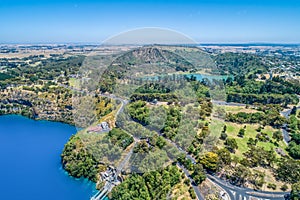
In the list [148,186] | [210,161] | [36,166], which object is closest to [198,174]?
[210,161]

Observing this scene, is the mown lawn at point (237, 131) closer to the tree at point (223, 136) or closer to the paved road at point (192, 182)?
the tree at point (223, 136)

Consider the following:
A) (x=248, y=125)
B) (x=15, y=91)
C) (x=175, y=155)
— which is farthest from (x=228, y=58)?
(x=175, y=155)

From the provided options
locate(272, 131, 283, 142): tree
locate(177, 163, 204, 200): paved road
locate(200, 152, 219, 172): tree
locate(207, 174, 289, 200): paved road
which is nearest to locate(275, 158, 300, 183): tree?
locate(207, 174, 289, 200): paved road

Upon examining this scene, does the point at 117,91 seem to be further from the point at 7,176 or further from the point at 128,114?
the point at 7,176

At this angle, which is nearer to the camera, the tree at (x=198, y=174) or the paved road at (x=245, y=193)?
the paved road at (x=245, y=193)

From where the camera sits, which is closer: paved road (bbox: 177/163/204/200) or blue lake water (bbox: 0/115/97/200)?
paved road (bbox: 177/163/204/200)

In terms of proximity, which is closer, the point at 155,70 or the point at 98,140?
the point at 98,140

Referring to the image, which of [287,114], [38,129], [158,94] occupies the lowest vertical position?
[38,129]

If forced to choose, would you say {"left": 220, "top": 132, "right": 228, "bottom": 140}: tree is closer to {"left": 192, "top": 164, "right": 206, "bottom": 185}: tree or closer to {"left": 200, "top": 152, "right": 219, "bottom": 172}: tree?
{"left": 200, "top": 152, "right": 219, "bottom": 172}: tree

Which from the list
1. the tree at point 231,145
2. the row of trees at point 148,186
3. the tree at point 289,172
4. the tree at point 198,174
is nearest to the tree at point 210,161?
the tree at point 198,174
